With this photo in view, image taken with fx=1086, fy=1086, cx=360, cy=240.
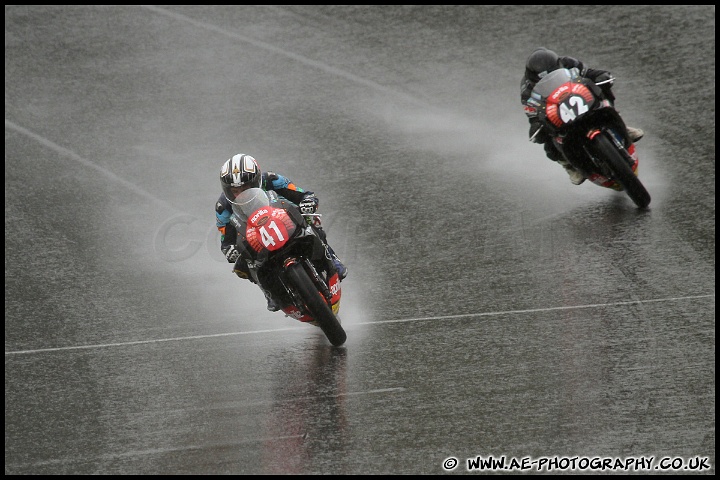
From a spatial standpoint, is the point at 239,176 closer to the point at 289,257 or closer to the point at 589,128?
the point at 289,257

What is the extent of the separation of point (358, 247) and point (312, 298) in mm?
2622

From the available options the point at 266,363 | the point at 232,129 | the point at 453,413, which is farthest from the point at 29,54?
the point at 453,413

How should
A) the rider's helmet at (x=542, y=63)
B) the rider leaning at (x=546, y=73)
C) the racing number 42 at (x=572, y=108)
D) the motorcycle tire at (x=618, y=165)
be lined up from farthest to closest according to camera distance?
the rider's helmet at (x=542, y=63) → the rider leaning at (x=546, y=73) → the racing number 42 at (x=572, y=108) → the motorcycle tire at (x=618, y=165)

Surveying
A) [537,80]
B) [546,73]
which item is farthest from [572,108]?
[537,80]

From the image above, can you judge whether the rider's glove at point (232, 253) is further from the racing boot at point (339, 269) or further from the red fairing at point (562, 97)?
the red fairing at point (562, 97)

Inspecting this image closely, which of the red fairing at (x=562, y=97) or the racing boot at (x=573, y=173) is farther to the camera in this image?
the racing boot at (x=573, y=173)

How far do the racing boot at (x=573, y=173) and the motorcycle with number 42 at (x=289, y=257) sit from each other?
3497 millimetres

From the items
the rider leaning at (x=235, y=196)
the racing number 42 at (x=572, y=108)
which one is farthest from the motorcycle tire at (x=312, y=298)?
the racing number 42 at (x=572, y=108)

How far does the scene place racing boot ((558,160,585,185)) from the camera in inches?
451

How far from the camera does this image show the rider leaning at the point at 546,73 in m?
11.1

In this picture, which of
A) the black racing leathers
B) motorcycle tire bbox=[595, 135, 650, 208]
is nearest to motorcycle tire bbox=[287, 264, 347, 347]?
motorcycle tire bbox=[595, 135, 650, 208]

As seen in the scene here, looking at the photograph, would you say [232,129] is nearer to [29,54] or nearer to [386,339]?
[29,54]

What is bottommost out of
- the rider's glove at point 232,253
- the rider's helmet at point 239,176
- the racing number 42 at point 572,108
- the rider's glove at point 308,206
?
the rider's glove at point 232,253

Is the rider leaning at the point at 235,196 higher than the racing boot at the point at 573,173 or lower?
higher
